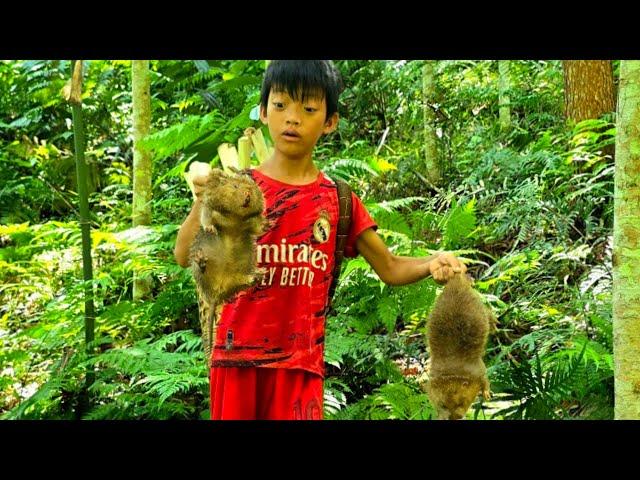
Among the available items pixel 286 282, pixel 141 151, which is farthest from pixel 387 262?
pixel 141 151

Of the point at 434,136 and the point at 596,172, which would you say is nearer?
the point at 596,172

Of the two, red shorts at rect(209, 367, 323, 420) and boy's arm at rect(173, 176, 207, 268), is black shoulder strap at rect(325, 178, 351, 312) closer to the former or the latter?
red shorts at rect(209, 367, 323, 420)

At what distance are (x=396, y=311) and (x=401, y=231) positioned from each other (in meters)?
0.75

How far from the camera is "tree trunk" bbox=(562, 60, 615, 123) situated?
6.60 meters

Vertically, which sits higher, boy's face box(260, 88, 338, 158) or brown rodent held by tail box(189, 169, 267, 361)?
boy's face box(260, 88, 338, 158)

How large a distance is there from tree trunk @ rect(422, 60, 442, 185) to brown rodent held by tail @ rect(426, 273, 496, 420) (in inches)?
Answer: 221

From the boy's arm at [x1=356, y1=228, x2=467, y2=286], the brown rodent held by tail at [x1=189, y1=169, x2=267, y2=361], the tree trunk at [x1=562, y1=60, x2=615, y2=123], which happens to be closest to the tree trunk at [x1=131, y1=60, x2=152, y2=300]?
the boy's arm at [x1=356, y1=228, x2=467, y2=286]

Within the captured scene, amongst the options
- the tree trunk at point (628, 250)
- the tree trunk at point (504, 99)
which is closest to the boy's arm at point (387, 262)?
the tree trunk at point (628, 250)

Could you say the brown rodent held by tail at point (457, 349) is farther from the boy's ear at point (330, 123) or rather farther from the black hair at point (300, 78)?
the black hair at point (300, 78)

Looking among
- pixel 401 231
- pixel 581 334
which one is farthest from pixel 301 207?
pixel 581 334

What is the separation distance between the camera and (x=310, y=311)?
2287 mm

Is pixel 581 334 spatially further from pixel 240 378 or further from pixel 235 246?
pixel 235 246

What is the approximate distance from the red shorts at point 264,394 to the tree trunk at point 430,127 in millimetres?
5654

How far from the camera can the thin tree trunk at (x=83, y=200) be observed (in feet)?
12.4
